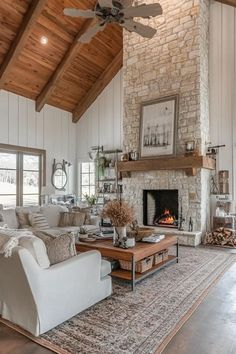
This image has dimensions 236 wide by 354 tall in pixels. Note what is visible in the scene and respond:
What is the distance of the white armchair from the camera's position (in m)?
2.24

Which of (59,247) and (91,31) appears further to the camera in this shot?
(91,31)

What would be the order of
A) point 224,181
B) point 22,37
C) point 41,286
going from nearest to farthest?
point 41,286 → point 22,37 → point 224,181

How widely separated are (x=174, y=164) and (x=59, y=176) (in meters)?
4.34

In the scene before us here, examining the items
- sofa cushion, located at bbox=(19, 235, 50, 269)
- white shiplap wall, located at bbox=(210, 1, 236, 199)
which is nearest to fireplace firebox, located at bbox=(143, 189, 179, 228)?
white shiplap wall, located at bbox=(210, 1, 236, 199)

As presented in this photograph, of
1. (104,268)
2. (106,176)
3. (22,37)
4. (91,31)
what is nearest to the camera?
(104,268)

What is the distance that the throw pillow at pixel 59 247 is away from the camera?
2.56 metres

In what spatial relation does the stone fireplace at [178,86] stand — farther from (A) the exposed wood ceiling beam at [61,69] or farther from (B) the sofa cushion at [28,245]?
(B) the sofa cushion at [28,245]

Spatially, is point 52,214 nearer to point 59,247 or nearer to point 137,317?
point 59,247

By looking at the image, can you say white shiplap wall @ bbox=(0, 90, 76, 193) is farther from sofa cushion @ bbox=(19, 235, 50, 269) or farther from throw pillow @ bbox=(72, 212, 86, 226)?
sofa cushion @ bbox=(19, 235, 50, 269)

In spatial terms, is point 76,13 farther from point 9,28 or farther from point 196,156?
point 196,156

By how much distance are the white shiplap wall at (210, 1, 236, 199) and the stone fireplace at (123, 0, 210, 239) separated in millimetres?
229

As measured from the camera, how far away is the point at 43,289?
2273 millimetres

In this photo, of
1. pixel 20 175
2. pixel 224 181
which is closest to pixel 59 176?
pixel 20 175

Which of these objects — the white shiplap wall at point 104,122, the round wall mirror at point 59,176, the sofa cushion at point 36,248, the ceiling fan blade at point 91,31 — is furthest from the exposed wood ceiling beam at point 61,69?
the sofa cushion at point 36,248
